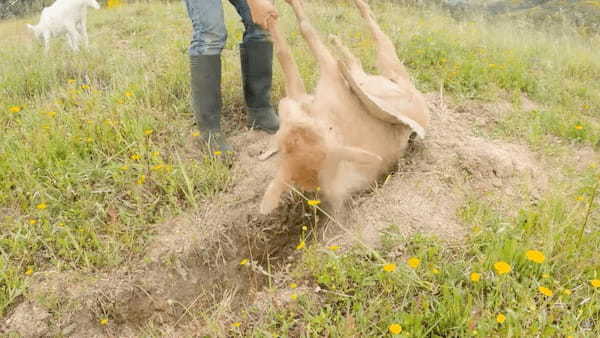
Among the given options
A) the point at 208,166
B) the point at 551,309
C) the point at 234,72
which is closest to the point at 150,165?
the point at 208,166

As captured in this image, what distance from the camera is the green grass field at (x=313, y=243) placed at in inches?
62.8

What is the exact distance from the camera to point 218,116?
2.70m

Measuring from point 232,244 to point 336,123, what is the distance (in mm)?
763

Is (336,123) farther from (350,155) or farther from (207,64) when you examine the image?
(207,64)

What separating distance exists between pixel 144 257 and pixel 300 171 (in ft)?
2.81

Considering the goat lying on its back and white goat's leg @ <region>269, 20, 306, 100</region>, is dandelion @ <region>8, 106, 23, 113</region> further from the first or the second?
white goat's leg @ <region>269, 20, 306, 100</region>

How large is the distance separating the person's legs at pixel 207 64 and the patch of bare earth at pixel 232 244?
350mm

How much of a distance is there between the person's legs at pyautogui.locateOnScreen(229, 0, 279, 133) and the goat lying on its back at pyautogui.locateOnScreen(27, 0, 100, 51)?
223 cm

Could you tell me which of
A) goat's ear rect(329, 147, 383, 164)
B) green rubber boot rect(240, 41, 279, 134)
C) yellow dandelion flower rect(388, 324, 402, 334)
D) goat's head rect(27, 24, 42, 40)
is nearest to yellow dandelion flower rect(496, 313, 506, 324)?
yellow dandelion flower rect(388, 324, 402, 334)

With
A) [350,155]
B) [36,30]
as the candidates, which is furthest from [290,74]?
[36,30]

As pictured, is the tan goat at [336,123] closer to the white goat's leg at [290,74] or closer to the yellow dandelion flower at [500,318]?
the white goat's leg at [290,74]

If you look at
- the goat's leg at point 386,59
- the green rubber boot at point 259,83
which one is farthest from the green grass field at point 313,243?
the goat's leg at point 386,59

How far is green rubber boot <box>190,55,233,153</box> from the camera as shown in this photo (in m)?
2.53

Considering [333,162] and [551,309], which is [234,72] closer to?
[333,162]
